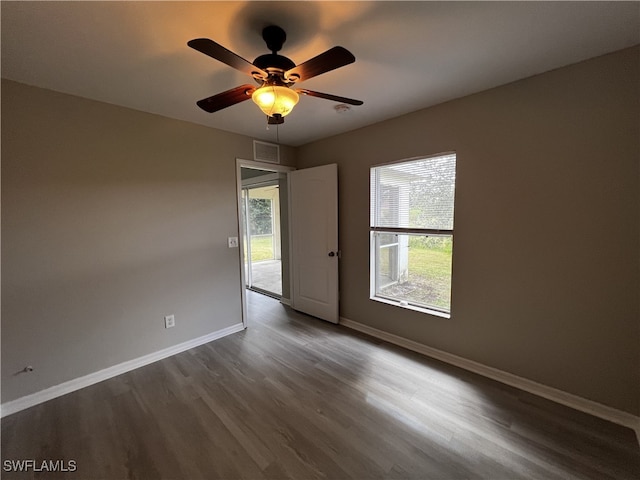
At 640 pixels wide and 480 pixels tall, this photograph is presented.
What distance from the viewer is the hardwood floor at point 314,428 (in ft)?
4.80

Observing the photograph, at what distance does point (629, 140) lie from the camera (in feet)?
5.27

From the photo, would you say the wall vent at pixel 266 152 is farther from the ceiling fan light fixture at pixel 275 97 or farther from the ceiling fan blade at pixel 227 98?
the ceiling fan light fixture at pixel 275 97

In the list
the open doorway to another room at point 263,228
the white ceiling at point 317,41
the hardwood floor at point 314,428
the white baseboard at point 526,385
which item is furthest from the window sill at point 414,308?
the white ceiling at point 317,41

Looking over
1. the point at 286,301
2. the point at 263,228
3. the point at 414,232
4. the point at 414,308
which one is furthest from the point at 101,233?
the point at 263,228

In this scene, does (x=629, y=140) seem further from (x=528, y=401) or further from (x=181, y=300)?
(x=181, y=300)

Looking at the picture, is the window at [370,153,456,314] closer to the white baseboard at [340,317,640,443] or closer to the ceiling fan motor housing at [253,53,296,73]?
the white baseboard at [340,317,640,443]

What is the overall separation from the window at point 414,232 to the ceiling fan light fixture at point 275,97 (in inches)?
64.0

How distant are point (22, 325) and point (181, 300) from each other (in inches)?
43.9

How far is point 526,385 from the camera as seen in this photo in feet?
6.78

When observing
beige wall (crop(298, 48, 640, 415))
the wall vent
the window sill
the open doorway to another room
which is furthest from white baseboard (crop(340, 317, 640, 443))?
the wall vent

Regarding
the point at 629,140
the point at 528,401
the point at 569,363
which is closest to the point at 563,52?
the point at 629,140

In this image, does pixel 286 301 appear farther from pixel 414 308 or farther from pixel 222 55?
pixel 222 55

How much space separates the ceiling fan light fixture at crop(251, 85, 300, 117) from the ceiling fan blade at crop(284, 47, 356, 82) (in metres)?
0.07

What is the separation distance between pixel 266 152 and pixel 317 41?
202cm
